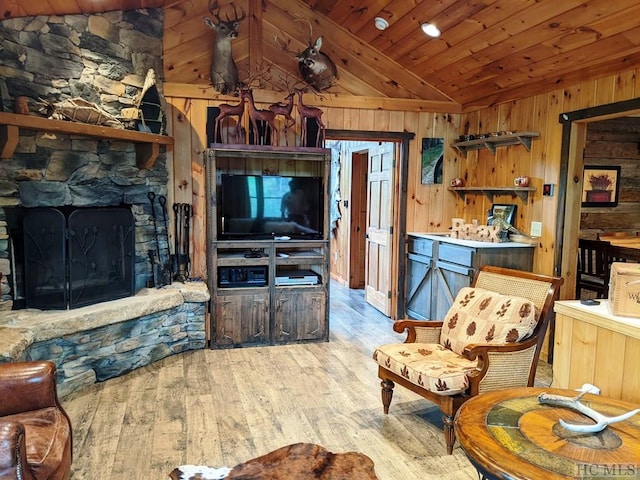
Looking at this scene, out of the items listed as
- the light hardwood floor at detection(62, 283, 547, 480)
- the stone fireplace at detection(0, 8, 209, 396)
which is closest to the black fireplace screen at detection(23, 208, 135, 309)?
the stone fireplace at detection(0, 8, 209, 396)

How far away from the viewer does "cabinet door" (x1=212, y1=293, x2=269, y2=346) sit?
4.47m

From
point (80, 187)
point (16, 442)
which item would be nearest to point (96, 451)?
point (16, 442)

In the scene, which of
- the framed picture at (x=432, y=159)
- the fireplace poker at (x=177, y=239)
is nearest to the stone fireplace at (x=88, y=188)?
the fireplace poker at (x=177, y=239)

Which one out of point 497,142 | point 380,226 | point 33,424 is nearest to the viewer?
point 33,424

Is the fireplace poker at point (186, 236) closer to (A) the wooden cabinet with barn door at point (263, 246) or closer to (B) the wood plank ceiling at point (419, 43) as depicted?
(A) the wooden cabinet with barn door at point (263, 246)

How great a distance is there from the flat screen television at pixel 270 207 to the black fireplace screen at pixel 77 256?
34.7 inches

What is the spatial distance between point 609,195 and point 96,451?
18.1 ft

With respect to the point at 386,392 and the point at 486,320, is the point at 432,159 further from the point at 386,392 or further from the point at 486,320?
the point at 386,392

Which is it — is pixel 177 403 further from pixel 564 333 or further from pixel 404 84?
pixel 404 84

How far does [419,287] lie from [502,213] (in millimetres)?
1150

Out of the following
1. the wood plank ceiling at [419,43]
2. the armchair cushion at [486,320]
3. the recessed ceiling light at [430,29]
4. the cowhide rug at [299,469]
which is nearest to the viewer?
the cowhide rug at [299,469]

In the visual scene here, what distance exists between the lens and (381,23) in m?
4.30

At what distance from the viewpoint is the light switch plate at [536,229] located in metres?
4.30

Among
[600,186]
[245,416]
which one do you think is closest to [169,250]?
[245,416]
